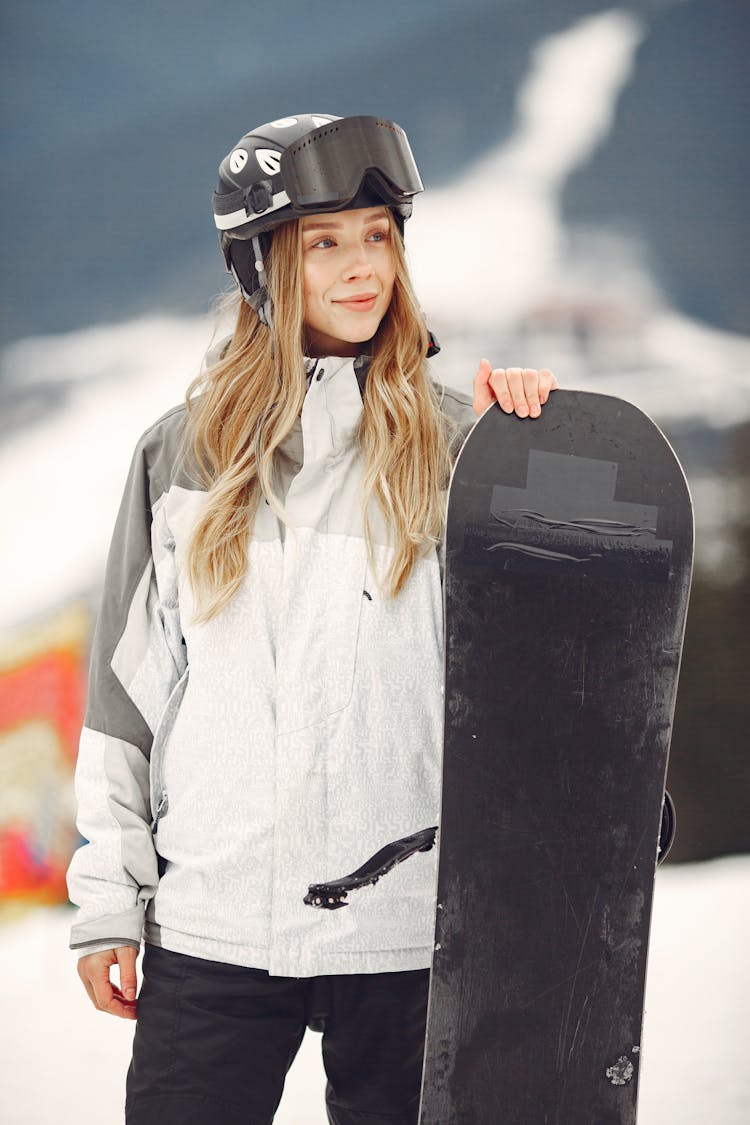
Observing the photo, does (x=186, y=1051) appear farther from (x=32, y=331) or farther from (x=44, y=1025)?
(x=32, y=331)

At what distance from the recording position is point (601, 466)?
1.22 m

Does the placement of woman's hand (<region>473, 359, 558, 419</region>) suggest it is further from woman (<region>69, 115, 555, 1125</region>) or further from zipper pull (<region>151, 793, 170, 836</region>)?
zipper pull (<region>151, 793, 170, 836</region>)

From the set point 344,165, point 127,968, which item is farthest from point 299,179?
point 127,968

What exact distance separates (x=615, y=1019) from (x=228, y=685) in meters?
0.55

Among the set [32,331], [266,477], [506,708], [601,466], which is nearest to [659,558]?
[601,466]

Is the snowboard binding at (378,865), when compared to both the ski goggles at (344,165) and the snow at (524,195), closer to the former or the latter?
the ski goggles at (344,165)

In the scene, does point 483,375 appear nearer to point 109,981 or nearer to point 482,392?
point 482,392

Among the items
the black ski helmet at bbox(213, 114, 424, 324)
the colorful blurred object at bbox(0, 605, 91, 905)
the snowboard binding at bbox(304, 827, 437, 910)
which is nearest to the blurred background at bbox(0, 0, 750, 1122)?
the colorful blurred object at bbox(0, 605, 91, 905)

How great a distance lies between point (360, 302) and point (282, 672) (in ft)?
1.39

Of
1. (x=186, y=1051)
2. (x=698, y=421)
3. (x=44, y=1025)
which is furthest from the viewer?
(x=698, y=421)

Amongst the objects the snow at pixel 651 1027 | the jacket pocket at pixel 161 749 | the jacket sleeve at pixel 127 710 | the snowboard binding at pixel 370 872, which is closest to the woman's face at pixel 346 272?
the jacket sleeve at pixel 127 710

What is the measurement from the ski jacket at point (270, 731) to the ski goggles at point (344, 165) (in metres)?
0.18

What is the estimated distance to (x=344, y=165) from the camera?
1234mm

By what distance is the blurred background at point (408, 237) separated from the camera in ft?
7.97
